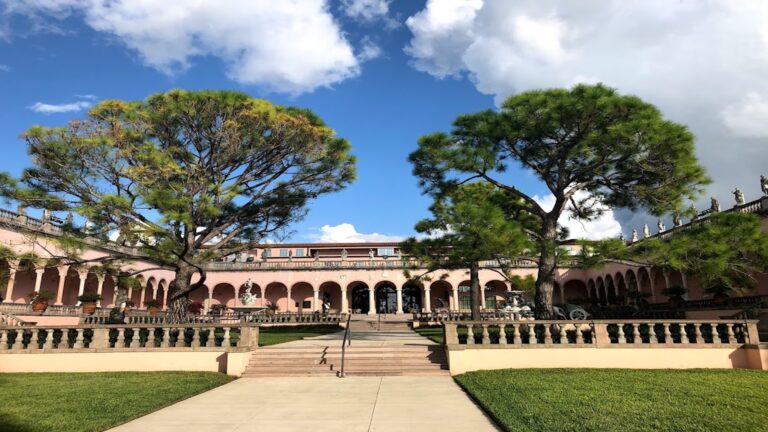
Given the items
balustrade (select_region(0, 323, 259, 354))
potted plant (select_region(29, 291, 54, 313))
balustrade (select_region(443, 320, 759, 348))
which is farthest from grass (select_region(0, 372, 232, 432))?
potted plant (select_region(29, 291, 54, 313))

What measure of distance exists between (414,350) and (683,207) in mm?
7386

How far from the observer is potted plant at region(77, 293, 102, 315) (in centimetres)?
2296

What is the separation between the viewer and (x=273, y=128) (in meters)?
16.7

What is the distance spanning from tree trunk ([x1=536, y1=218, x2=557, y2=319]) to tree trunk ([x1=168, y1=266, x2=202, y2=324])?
35.2ft

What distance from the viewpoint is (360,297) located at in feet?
144

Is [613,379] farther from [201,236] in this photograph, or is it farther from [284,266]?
[284,266]

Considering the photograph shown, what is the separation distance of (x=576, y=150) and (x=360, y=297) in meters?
34.4

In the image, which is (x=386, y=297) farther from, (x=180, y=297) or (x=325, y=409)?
(x=325, y=409)

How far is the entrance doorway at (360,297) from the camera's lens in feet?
143

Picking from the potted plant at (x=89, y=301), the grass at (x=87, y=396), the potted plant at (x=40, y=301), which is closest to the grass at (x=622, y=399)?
the grass at (x=87, y=396)

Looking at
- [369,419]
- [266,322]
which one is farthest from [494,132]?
[266,322]

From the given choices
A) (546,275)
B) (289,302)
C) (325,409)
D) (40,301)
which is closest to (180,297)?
(325,409)

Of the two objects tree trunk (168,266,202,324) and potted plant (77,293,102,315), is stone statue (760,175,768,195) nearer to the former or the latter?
tree trunk (168,266,202,324)

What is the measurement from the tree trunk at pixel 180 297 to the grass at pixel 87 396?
569 centimetres
